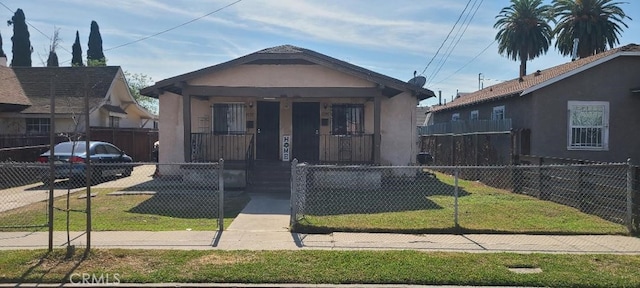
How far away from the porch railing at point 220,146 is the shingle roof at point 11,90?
9.79m

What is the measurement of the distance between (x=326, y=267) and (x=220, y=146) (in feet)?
33.1

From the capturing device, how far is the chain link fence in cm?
768

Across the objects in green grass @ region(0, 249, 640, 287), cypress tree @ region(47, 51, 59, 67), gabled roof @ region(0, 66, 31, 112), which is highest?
cypress tree @ region(47, 51, 59, 67)

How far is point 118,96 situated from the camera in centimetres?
2592

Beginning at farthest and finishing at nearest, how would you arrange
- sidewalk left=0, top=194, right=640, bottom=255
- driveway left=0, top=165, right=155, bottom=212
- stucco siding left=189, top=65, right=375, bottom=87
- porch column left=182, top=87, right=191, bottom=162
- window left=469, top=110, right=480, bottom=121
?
window left=469, top=110, right=480, bottom=121 < stucco siding left=189, top=65, right=375, bottom=87 < porch column left=182, top=87, right=191, bottom=162 < driveway left=0, top=165, right=155, bottom=212 < sidewalk left=0, top=194, right=640, bottom=255

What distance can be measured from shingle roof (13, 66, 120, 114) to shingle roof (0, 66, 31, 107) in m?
0.48

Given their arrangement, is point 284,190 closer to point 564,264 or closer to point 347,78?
point 347,78

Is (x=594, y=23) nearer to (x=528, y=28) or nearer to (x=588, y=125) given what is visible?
(x=528, y=28)

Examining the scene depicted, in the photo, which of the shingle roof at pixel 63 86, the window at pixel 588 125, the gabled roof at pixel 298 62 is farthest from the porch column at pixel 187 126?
the window at pixel 588 125

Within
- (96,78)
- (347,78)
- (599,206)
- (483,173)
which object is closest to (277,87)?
(347,78)

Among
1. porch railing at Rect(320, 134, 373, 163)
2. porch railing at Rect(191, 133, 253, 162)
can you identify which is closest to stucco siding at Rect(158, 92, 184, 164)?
porch railing at Rect(191, 133, 253, 162)

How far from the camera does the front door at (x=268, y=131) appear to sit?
1524cm

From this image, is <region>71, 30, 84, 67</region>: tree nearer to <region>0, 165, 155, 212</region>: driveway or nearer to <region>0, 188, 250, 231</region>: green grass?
<region>0, 165, 155, 212</region>: driveway

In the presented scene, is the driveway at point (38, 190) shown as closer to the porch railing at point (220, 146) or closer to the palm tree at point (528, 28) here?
the porch railing at point (220, 146)
